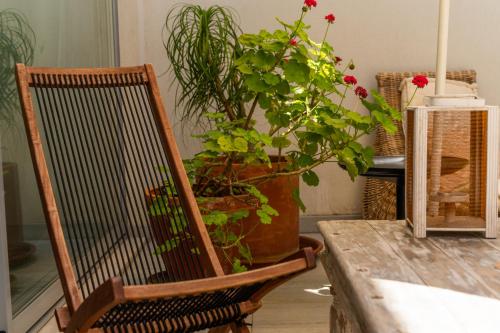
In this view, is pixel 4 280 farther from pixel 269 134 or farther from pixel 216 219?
pixel 269 134

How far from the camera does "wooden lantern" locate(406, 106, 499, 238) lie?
1.67 meters

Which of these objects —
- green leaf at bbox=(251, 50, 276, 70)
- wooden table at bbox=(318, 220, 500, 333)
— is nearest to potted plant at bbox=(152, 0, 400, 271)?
green leaf at bbox=(251, 50, 276, 70)

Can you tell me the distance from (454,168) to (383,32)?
2.45 meters

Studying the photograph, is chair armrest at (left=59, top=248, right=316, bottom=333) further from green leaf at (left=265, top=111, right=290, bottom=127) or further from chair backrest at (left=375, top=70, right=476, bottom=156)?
chair backrest at (left=375, top=70, right=476, bottom=156)

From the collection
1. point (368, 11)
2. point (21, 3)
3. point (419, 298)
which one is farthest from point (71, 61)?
point (419, 298)

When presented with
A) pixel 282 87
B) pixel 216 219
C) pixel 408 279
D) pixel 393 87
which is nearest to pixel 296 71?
pixel 282 87

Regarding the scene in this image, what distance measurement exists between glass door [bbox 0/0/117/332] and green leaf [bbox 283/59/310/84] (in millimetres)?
891

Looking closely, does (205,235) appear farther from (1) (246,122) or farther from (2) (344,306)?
(1) (246,122)

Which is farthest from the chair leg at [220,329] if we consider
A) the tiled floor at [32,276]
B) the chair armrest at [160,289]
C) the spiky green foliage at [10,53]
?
the spiky green foliage at [10,53]

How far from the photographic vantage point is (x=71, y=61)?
301 cm

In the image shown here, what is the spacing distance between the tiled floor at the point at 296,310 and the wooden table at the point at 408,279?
2.42 ft

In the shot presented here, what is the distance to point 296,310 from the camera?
8.99 feet

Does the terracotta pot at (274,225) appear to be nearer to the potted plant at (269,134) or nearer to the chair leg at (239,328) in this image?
the potted plant at (269,134)

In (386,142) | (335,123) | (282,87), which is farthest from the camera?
(386,142)
